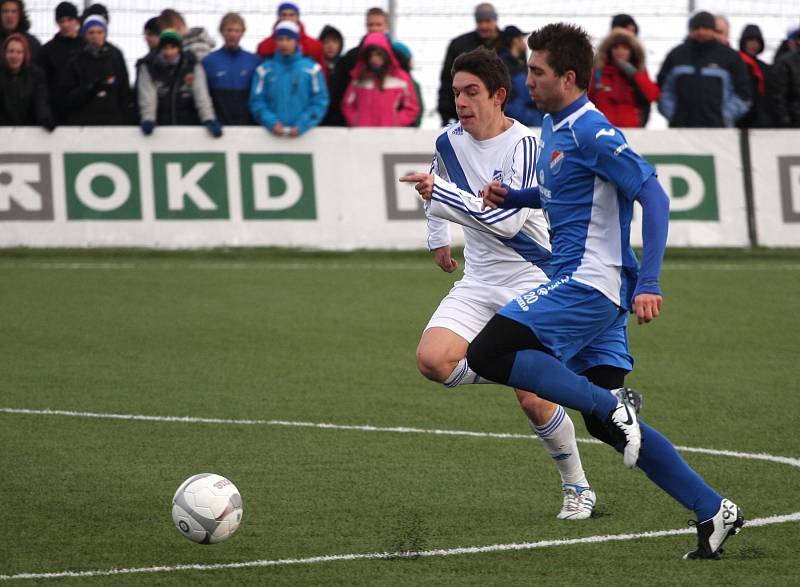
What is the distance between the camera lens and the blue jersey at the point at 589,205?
5.51 metres

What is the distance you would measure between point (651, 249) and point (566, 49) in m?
0.89

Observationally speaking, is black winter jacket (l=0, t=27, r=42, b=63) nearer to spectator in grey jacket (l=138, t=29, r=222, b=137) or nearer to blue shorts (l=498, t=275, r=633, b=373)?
spectator in grey jacket (l=138, t=29, r=222, b=137)

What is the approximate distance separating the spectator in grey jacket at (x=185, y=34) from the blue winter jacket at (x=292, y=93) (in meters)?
0.84

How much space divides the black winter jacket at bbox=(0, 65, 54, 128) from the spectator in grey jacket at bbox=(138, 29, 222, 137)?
3.28 feet

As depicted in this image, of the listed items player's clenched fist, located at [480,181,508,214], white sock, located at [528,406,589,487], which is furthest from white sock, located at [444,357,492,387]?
player's clenched fist, located at [480,181,508,214]

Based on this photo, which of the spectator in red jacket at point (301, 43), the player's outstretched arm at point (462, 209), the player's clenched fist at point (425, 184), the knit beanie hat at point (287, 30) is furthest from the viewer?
the spectator in red jacket at point (301, 43)

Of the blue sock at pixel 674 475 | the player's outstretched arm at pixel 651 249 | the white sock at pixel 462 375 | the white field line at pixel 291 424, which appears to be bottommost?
the white field line at pixel 291 424

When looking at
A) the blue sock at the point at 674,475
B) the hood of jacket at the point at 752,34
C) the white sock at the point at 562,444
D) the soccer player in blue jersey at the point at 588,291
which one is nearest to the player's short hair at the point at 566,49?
the soccer player in blue jersey at the point at 588,291

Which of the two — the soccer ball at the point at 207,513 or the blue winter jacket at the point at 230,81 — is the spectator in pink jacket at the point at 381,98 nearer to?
the blue winter jacket at the point at 230,81

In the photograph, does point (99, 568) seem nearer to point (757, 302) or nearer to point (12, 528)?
point (12, 528)

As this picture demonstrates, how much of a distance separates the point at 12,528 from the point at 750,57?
12233 millimetres

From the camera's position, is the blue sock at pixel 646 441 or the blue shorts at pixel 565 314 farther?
the blue shorts at pixel 565 314

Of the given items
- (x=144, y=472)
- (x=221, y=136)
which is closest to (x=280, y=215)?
(x=221, y=136)

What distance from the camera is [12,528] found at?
5.77m
